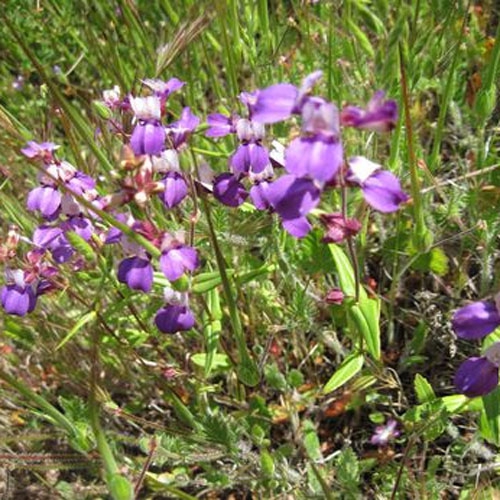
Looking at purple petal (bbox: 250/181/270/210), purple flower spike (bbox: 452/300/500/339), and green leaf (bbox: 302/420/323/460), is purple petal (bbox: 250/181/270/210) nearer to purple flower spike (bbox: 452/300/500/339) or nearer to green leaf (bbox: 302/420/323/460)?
purple flower spike (bbox: 452/300/500/339)

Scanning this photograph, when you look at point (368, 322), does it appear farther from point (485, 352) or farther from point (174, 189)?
point (174, 189)

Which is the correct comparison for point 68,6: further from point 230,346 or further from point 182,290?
point 182,290

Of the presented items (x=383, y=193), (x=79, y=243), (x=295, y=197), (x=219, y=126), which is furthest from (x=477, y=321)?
(x=79, y=243)

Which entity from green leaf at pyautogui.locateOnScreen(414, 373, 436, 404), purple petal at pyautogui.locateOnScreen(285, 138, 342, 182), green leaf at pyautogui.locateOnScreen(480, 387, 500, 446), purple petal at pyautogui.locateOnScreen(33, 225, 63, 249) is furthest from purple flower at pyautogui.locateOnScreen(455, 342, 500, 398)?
purple petal at pyautogui.locateOnScreen(33, 225, 63, 249)

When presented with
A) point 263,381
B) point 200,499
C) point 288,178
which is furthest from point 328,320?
point 288,178

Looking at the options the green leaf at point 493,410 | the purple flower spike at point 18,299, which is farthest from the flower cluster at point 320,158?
the purple flower spike at point 18,299
